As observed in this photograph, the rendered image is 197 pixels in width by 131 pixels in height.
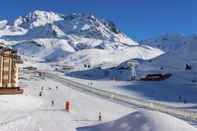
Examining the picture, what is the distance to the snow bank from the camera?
36.2 m

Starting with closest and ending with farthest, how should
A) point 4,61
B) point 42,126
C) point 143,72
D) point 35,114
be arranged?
1. point 42,126
2. point 35,114
3. point 4,61
4. point 143,72

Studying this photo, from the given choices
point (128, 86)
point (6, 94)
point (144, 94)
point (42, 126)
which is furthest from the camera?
point (128, 86)

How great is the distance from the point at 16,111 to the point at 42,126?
47.5 ft

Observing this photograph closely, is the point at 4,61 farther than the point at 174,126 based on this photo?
Yes

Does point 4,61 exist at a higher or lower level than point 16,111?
higher

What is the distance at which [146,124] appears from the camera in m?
37.2

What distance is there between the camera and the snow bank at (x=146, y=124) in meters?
36.2

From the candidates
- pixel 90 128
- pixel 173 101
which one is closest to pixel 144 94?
pixel 173 101

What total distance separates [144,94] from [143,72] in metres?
79.7

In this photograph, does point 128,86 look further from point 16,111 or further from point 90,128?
point 90,128

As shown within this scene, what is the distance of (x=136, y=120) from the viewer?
38.7 meters

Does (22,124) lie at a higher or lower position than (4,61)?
lower

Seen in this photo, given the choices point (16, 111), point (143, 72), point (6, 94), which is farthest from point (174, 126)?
point (143, 72)

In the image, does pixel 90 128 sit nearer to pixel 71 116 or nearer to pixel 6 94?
pixel 71 116
